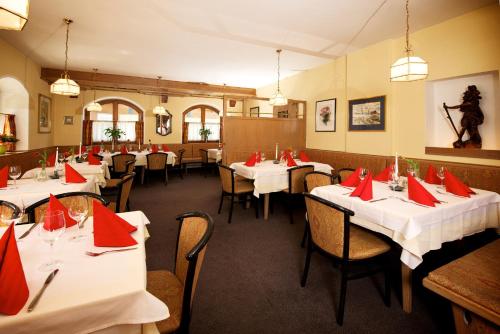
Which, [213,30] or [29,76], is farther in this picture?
[29,76]

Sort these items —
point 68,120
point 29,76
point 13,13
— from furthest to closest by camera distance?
1. point 68,120
2. point 29,76
3. point 13,13

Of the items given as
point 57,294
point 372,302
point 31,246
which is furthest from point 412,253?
point 31,246

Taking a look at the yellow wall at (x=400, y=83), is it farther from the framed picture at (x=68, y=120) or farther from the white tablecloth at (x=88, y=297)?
the framed picture at (x=68, y=120)

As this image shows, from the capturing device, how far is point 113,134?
8469 mm

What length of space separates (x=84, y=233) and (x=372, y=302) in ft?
7.11

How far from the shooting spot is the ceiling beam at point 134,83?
6.65 m

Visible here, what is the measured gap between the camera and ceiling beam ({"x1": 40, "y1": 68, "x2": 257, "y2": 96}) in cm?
665

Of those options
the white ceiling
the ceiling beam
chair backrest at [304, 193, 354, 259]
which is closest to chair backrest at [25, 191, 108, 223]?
chair backrest at [304, 193, 354, 259]

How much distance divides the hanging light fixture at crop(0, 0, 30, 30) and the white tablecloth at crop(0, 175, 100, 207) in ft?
4.78

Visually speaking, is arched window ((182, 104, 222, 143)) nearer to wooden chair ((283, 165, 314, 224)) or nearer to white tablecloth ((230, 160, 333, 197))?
white tablecloth ((230, 160, 333, 197))

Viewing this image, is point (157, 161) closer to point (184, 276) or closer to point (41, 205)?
point (41, 205)

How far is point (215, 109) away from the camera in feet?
34.1

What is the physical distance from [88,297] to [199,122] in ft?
31.6

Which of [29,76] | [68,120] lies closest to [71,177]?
[29,76]
